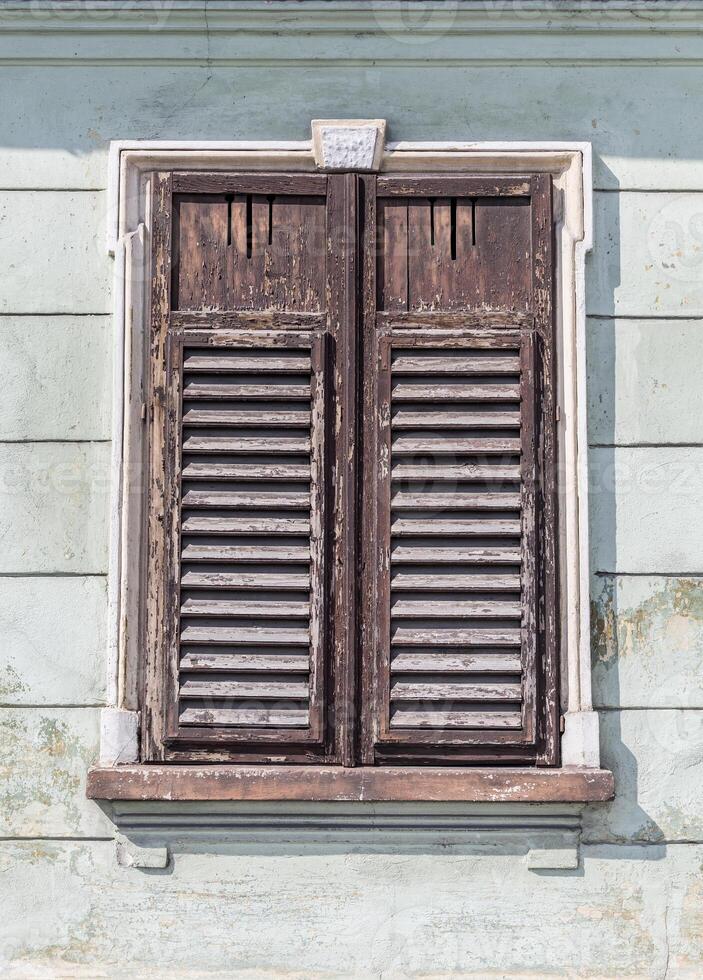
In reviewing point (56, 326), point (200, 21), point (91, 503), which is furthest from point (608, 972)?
point (200, 21)

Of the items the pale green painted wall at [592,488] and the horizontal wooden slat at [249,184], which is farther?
the horizontal wooden slat at [249,184]

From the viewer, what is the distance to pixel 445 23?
3.33 meters

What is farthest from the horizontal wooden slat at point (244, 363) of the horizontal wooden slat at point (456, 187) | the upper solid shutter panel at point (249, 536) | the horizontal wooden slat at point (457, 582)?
the horizontal wooden slat at point (457, 582)

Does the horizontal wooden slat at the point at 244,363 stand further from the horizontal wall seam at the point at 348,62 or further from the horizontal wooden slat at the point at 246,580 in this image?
the horizontal wall seam at the point at 348,62

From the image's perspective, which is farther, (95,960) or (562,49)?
(562,49)

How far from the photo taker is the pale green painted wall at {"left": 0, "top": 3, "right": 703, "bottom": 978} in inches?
121

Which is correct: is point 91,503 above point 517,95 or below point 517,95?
below

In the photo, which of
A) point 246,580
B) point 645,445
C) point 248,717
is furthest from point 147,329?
point 645,445

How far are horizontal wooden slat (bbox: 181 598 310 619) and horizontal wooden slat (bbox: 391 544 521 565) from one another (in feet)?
1.05

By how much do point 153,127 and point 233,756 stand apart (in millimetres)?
1927

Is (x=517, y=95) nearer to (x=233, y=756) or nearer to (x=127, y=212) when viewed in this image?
(x=127, y=212)

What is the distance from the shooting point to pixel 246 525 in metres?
3.18

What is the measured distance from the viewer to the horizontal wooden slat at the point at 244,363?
10.5ft

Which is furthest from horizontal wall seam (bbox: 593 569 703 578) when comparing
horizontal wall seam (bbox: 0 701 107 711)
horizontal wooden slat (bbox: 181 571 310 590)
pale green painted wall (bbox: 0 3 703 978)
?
horizontal wall seam (bbox: 0 701 107 711)
